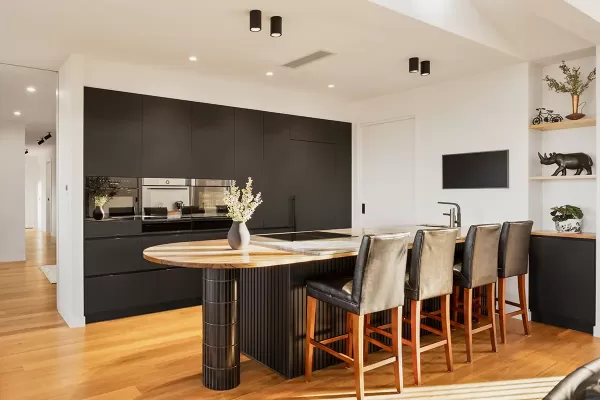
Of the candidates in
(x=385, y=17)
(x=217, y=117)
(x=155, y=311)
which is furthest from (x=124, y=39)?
(x=155, y=311)

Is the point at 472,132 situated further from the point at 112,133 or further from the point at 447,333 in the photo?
the point at 112,133

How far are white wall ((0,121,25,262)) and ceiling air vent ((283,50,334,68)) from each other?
6.38 meters

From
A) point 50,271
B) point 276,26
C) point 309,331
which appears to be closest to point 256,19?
point 276,26

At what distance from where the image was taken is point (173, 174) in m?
4.74

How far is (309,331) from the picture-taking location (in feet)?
9.29

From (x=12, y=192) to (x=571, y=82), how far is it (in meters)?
9.12

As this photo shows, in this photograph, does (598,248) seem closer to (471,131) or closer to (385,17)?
(471,131)

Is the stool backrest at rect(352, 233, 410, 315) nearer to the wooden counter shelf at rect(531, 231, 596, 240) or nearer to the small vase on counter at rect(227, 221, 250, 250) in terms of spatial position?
the small vase on counter at rect(227, 221, 250, 250)

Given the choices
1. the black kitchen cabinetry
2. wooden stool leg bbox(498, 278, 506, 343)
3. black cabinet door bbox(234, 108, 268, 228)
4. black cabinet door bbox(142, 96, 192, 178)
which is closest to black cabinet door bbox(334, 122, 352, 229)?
black cabinet door bbox(234, 108, 268, 228)

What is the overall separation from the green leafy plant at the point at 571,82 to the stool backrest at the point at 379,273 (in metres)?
2.80

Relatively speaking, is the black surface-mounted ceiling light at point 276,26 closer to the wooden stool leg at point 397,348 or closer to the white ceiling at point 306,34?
the white ceiling at point 306,34

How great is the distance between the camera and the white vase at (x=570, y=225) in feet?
13.7

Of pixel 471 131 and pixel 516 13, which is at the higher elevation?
pixel 516 13

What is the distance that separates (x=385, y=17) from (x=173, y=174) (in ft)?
8.96
